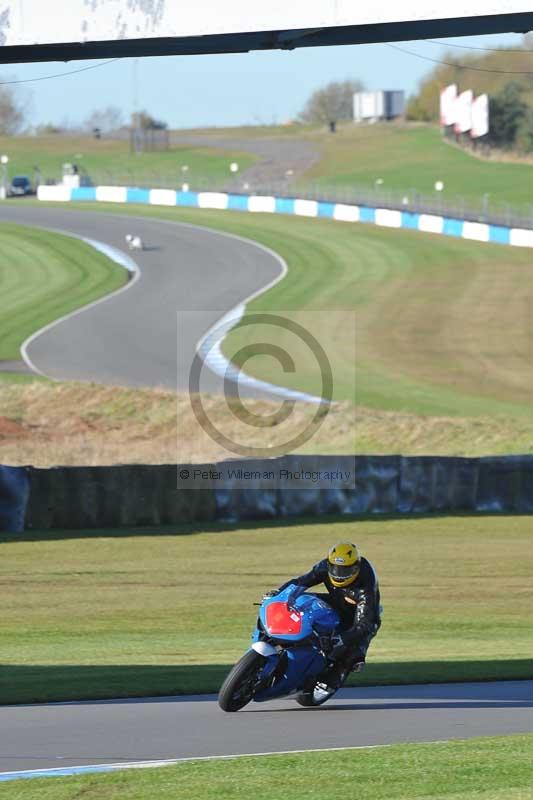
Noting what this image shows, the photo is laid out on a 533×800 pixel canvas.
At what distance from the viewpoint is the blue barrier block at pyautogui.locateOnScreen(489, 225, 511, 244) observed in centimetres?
6875

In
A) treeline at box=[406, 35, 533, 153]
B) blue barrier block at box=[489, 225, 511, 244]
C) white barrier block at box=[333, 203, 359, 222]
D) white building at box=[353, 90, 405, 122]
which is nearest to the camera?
blue barrier block at box=[489, 225, 511, 244]

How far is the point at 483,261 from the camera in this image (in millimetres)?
63188

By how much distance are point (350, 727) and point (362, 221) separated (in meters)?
69.3

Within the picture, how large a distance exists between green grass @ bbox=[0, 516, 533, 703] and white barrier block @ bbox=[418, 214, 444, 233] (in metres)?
49.7

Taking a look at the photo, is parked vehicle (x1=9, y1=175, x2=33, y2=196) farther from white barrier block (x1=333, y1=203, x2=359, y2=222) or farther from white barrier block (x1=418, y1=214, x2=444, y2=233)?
white barrier block (x1=418, y1=214, x2=444, y2=233)

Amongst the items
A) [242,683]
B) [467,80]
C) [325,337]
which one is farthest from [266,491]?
[467,80]

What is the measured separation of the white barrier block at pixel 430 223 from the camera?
7362 centimetres

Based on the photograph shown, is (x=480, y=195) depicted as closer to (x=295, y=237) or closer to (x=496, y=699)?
(x=295, y=237)

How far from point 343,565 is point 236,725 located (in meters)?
→ 1.59

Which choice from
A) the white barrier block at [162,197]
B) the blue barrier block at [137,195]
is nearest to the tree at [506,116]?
the white barrier block at [162,197]

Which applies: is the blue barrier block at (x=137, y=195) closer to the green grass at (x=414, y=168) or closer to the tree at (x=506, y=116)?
the green grass at (x=414, y=168)

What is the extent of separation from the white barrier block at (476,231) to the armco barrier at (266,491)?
45516mm

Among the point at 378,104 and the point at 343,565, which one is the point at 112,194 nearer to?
the point at 378,104

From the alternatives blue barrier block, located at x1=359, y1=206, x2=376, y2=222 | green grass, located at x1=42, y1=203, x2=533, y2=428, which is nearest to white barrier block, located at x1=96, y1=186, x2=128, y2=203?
green grass, located at x1=42, y1=203, x2=533, y2=428
